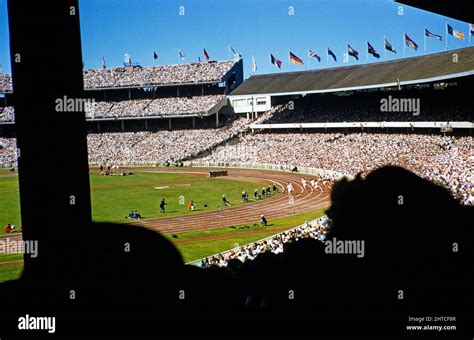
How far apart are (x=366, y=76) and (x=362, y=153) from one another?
42.1ft

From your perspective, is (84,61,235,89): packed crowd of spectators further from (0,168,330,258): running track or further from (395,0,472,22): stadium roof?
(395,0,472,22): stadium roof

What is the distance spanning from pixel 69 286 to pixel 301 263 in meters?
2.50

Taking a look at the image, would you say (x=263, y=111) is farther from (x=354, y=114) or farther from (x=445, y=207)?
(x=445, y=207)

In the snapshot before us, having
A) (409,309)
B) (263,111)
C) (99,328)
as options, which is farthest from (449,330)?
(263,111)

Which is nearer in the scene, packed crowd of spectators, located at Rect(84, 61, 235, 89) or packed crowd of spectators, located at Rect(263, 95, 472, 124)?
packed crowd of spectators, located at Rect(263, 95, 472, 124)

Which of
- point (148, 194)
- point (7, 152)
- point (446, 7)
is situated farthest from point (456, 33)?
point (7, 152)

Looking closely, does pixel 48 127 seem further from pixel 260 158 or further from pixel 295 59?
pixel 295 59

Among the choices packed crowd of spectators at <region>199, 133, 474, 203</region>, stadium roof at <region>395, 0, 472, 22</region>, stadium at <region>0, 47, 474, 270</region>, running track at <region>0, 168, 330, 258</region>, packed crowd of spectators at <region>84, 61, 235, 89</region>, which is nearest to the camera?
stadium roof at <region>395, 0, 472, 22</region>

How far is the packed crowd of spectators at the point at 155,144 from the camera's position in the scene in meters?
66.9

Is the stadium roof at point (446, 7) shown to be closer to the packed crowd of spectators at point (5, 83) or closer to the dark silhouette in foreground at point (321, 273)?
the dark silhouette in foreground at point (321, 273)

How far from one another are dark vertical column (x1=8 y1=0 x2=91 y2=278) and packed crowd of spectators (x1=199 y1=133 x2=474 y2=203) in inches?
649

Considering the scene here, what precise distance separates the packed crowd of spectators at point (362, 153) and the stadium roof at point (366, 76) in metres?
5.05

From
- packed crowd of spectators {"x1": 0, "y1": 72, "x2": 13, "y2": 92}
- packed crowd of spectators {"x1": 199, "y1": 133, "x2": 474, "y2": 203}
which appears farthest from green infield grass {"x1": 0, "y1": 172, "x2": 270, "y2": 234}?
packed crowd of spectators {"x1": 0, "y1": 72, "x2": 13, "y2": 92}

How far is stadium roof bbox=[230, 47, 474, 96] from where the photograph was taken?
40.1 m
